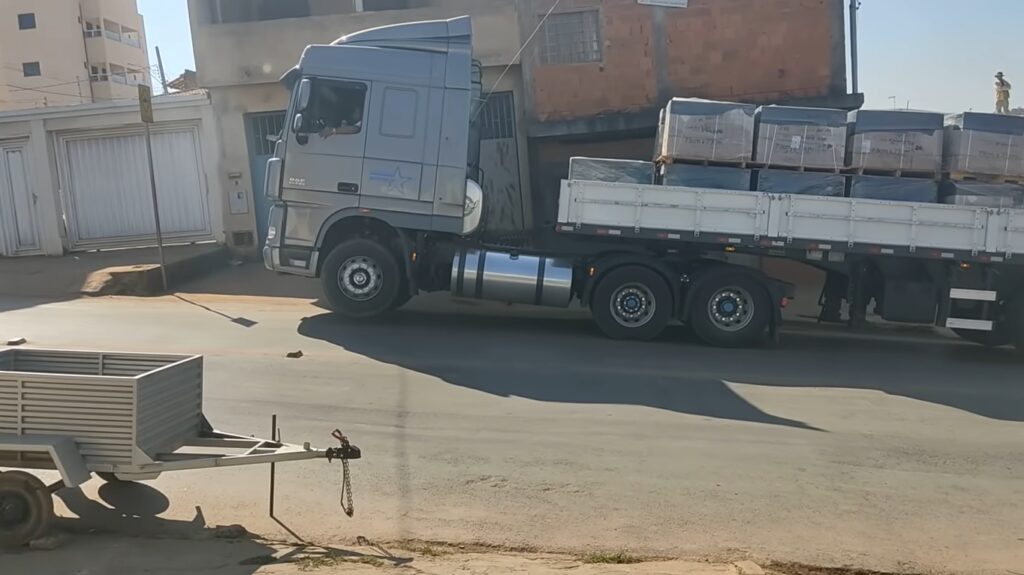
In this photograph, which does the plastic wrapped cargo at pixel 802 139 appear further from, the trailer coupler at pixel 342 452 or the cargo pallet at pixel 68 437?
the cargo pallet at pixel 68 437

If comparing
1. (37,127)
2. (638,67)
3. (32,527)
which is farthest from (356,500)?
(37,127)

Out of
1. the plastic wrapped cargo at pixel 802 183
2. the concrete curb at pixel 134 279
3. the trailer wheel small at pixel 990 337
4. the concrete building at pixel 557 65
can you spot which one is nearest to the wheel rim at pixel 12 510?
the plastic wrapped cargo at pixel 802 183

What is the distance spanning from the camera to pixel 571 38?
16.1 m

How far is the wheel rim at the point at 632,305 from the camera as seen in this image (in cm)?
1054

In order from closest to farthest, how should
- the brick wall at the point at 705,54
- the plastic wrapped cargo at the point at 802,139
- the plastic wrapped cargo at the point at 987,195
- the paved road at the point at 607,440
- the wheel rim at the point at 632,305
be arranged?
the paved road at the point at 607,440
the plastic wrapped cargo at the point at 987,195
the plastic wrapped cargo at the point at 802,139
the wheel rim at the point at 632,305
the brick wall at the point at 705,54

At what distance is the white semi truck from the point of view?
10188 millimetres

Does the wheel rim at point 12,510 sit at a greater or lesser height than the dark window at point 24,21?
lesser

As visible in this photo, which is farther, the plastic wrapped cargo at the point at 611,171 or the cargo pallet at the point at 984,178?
the plastic wrapped cargo at the point at 611,171

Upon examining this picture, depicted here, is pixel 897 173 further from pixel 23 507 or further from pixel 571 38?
pixel 23 507

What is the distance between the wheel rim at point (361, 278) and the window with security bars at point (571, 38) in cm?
711

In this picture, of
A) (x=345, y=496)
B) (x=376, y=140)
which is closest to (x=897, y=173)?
(x=376, y=140)

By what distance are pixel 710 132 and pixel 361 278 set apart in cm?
482

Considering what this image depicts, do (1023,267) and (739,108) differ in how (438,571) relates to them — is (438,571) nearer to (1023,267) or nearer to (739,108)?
(739,108)

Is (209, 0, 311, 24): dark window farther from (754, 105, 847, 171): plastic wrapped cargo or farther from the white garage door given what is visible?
(754, 105, 847, 171): plastic wrapped cargo
